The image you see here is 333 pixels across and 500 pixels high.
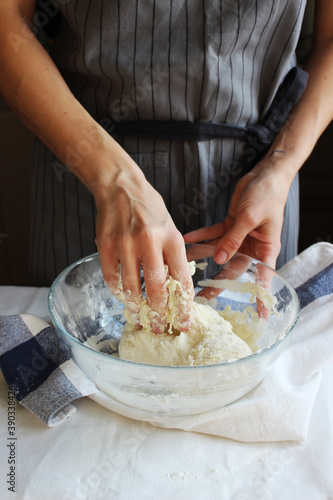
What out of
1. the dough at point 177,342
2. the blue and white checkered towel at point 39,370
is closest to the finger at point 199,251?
the dough at point 177,342

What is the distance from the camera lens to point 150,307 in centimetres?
68

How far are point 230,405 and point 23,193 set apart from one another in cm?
129

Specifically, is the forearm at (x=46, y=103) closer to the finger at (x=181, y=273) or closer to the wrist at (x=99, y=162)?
the wrist at (x=99, y=162)

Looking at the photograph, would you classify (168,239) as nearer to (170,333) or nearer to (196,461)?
(170,333)

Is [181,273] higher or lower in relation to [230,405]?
higher

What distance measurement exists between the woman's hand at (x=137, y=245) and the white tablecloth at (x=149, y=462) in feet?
0.55

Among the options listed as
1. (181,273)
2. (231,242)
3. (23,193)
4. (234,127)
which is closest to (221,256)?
(231,242)

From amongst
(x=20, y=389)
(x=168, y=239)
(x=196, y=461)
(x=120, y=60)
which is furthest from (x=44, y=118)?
(x=196, y=461)

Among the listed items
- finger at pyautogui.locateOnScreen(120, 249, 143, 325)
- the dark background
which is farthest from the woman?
the dark background

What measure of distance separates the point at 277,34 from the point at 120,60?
1.00ft

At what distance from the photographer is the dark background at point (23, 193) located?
1.64m

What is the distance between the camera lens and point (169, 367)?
22.0 inches

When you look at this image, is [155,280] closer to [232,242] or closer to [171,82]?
[232,242]

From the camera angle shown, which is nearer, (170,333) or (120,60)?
(170,333)
